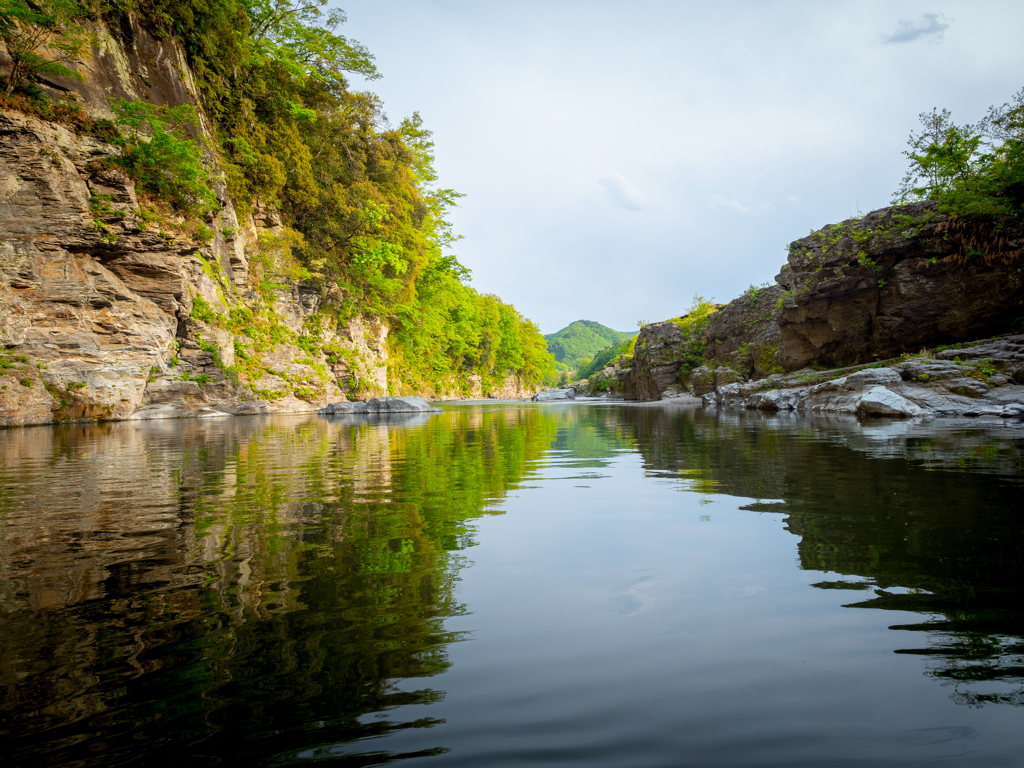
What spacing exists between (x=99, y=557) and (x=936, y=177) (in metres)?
23.7

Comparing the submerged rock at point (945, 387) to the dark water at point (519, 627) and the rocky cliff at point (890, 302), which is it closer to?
the rocky cliff at point (890, 302)

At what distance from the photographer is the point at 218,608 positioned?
7.13ft

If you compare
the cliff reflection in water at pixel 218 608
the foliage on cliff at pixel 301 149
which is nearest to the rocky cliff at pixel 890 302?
the cliff reflection in water at pixel 218 608

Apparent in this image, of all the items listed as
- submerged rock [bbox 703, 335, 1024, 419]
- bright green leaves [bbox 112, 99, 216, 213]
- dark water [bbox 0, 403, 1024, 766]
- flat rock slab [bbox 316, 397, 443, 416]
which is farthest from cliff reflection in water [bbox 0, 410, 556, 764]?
bright green leaves [bbox 112, 99, 216, 213]

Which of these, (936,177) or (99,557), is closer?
(99,557)

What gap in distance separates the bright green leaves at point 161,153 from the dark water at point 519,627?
17044mm

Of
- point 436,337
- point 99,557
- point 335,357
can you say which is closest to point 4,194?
point 335,357

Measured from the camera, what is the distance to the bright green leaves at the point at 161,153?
16645 mm

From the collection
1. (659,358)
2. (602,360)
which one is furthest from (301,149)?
(602,360)

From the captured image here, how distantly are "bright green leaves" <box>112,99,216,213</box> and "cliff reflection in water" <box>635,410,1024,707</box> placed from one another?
18.5 meters

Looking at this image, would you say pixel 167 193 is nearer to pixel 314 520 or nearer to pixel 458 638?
pixel 314 520

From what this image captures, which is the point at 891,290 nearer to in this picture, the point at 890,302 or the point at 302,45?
the point at 890,302

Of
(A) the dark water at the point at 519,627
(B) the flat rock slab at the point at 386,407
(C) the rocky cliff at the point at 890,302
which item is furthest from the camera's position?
(B) the flat rock slab at the point at 386,407

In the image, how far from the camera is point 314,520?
3.68 m
